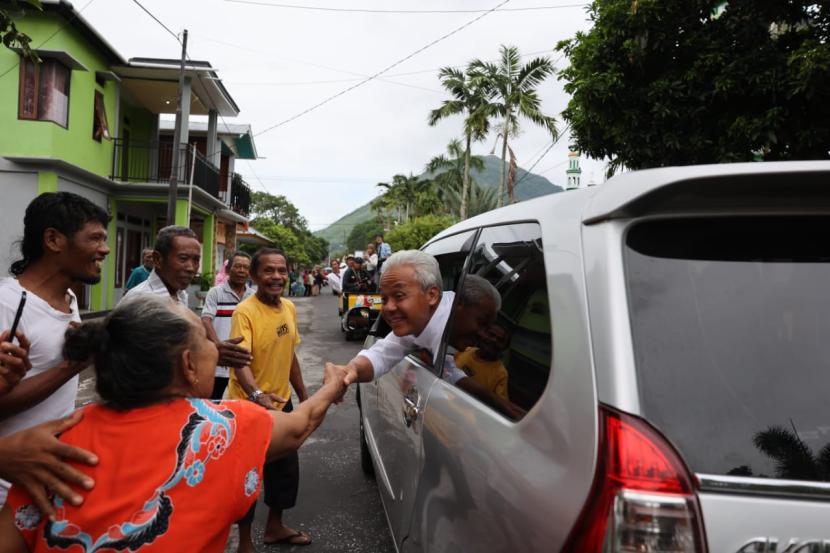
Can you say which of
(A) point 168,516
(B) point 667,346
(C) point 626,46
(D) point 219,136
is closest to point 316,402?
(A) point 168,516

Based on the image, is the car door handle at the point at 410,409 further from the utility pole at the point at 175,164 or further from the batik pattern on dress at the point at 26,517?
the utility pole at the point at 175,164

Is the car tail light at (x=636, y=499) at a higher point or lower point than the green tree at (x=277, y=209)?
lower

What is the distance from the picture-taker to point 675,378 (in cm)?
120

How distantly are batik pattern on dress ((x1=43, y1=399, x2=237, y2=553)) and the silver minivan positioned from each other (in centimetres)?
74

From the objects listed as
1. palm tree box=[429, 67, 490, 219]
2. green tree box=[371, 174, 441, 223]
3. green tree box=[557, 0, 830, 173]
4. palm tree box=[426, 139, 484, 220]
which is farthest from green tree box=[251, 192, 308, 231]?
green tree box=[557, 0, 830, 173]

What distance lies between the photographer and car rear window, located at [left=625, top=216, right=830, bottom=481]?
1.15m

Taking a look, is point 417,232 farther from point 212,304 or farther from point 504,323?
point 504,323

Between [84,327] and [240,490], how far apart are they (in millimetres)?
669

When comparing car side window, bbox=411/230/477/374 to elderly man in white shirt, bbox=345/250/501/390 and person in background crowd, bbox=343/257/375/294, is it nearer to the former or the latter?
elderly man in white shirt, bbox=345/250/501/390

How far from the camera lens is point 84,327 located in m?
1.62

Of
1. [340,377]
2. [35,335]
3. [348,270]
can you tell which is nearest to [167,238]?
[35,335]

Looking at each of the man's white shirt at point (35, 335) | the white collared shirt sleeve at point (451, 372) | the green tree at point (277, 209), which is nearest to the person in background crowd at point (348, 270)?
the white collared shirt sleeve at point (451, 372)

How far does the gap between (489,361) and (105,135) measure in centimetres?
1744

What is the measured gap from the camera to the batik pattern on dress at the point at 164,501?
128cm
